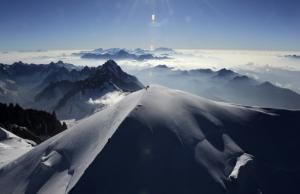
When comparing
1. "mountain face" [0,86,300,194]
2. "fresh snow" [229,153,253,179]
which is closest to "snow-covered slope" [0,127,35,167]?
"mountain face" [0,86,300,194]

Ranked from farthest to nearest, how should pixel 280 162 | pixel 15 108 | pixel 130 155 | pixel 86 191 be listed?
pixel 15 108 < pixel 280 162 < pixel 130 155 < pixel 86 191

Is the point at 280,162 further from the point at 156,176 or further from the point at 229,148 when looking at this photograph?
the point at 156,176

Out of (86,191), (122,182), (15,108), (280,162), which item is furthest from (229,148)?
(15,108)

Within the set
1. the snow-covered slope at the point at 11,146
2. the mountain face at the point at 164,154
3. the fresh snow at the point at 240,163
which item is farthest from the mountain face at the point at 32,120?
the fresh snow at the point at 240,163

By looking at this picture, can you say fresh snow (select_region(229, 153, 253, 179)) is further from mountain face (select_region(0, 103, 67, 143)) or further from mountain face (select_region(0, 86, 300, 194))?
mountain face (select_region(0, 103, 67, 143))

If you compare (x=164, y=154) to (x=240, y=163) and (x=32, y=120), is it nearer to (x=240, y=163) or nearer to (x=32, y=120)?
(x=240, y=163)

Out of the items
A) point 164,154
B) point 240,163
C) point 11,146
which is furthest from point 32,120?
point 240,163

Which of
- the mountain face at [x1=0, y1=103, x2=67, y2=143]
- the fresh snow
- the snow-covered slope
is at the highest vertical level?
the fresh snow

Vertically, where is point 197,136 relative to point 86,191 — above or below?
above
